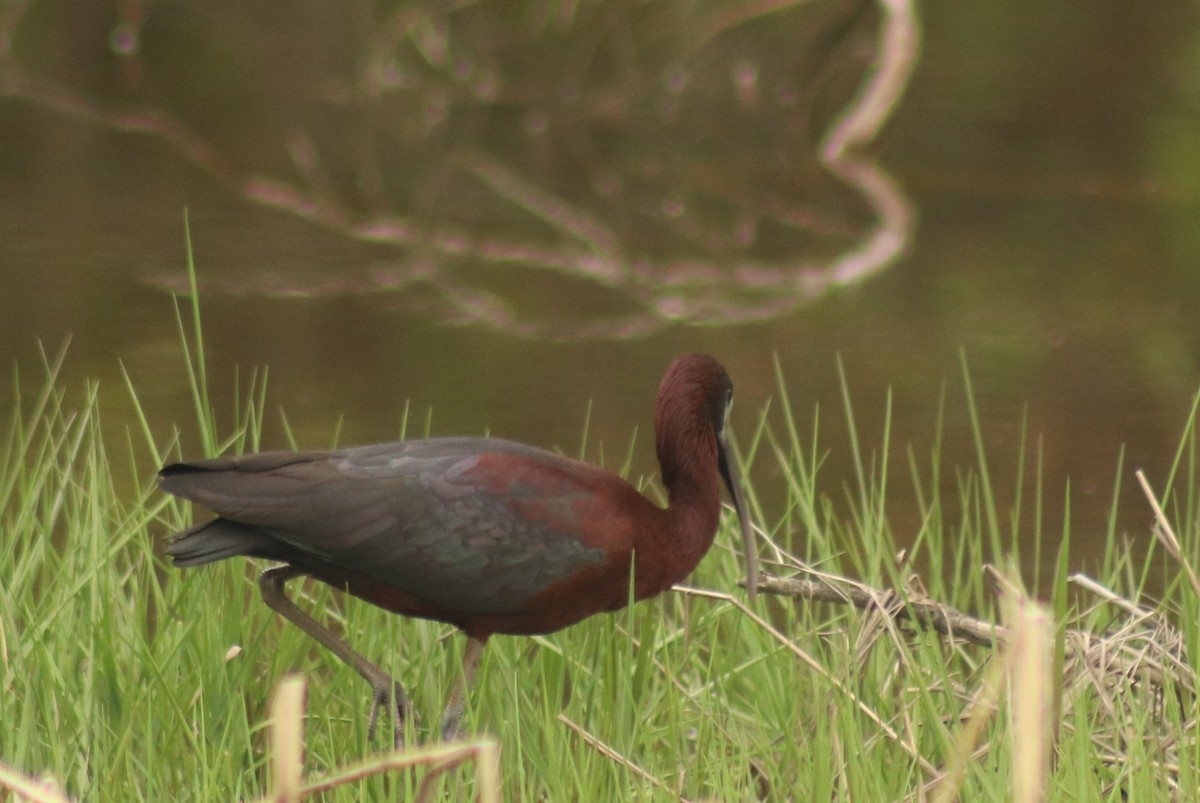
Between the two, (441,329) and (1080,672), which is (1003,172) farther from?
(1080,672)

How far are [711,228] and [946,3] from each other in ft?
16.1

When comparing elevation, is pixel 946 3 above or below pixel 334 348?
above

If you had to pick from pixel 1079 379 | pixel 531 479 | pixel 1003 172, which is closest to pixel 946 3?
pixel 1003 172

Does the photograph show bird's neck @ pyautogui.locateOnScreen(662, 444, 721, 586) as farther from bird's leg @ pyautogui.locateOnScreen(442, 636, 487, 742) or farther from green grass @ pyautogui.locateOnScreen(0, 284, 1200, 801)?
bird's leg @ pyautogui.locateOnScreen(442, 636, 487, 742)

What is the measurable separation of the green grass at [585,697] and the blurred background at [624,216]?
1.70 metres

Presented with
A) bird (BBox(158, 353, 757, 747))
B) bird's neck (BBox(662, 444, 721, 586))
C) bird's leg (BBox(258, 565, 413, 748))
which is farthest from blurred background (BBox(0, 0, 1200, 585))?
bird's leg (BBox(258, 565, 413, 748))

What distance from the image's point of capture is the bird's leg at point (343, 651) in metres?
3.17

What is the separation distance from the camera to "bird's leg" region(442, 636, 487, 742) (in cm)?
316

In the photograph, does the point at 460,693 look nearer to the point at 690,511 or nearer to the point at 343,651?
the point at 343,651

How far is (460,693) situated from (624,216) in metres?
6.23

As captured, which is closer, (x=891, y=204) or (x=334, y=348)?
(x=334, y=348)

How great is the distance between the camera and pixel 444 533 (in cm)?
319

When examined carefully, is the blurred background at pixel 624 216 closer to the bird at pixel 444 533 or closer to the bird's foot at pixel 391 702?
the bird at pixel 444 533

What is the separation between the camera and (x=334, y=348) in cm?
747
